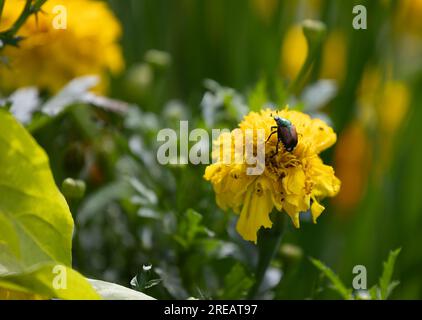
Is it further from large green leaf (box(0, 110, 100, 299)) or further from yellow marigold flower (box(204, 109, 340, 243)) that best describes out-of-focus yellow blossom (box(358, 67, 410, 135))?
large green leaf (box(0, 110, 100, 299))

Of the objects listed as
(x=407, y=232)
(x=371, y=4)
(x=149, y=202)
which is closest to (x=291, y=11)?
(x=371, y=4)

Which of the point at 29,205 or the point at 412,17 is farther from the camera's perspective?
the point at 412,17

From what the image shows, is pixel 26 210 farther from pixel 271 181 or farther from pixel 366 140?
pixel 366 140

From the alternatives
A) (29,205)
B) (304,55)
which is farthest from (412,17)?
(29,205)

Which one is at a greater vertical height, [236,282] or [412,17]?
[412,17]

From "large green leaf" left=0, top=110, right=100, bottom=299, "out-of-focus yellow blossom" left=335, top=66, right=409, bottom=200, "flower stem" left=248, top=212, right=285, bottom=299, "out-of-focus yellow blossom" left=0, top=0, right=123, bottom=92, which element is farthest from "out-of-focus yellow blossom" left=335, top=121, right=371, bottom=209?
"large green leaf" left=0, top=110, right=100, bottom=299

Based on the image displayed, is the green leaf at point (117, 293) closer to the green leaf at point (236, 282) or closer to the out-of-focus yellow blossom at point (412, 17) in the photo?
the green leaf at point (236, 282)
